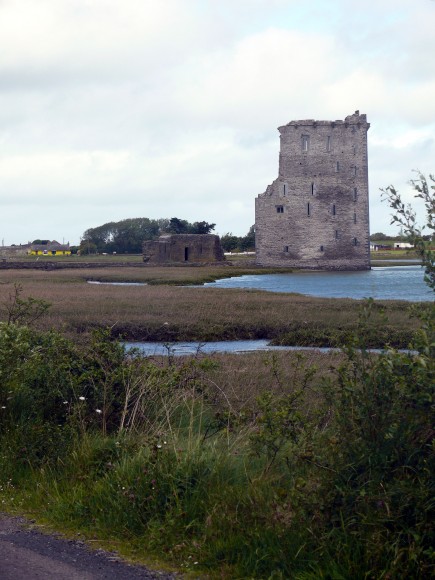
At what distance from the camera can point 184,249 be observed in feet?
253

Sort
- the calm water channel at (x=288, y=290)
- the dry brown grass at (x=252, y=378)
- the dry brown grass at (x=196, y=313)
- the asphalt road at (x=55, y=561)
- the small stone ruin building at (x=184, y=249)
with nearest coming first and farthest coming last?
the asphalt road at (x=55, y=561)
the dry brown grass at (x=252, y=378)
the calm water channel at (x=288, y=290)
the dry brown grass at (x=196, y=313)
the small stone ruin building at (x=184, y=249)

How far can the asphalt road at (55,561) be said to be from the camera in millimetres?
5156

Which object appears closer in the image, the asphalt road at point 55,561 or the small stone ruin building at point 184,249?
the asphalt road at point 55,561

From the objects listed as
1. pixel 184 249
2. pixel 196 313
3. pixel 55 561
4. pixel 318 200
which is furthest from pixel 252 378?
pixel 184 249

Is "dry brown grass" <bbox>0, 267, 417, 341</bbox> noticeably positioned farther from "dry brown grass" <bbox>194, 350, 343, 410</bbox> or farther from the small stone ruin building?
the small stone ruin building

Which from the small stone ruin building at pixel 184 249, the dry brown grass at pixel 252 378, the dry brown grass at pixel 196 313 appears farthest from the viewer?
the small stone ruin building at pixel 184 249

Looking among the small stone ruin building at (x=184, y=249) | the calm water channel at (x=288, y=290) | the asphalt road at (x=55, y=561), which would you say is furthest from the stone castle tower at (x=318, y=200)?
the asphalt road at (x=55, y=561)

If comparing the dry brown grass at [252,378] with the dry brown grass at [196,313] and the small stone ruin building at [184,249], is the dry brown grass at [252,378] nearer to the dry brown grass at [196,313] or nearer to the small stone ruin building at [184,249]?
the dry brown grass at [196,313]

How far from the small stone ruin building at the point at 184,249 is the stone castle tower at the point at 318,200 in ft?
24.1

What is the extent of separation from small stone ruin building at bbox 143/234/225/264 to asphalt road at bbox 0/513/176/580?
2757 inches

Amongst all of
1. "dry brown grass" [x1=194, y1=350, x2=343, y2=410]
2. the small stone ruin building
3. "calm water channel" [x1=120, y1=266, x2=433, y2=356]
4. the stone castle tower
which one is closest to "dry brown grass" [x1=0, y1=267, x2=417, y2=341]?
"calm water channel" [x1=120, y1=266, x2=433, y2=356]

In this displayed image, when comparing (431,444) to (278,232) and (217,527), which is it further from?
(278,232)

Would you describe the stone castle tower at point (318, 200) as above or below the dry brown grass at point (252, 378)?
above

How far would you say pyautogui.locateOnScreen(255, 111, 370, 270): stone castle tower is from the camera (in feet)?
227
